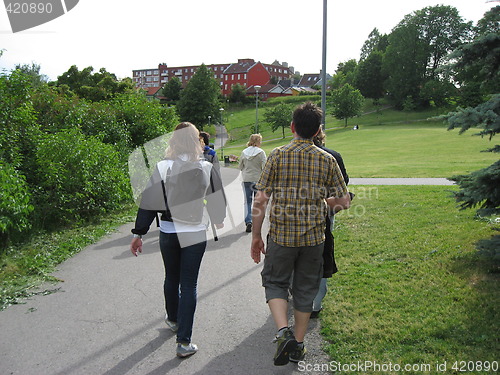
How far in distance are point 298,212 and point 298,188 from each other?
7.5 inches

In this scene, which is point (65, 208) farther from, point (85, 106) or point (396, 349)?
point (396, 349)

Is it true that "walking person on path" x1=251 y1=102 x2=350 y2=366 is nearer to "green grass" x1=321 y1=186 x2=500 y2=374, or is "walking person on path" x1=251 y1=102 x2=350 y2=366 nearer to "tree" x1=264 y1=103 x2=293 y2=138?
"green grass" x1=321 y1=186 x2=500 y2=374

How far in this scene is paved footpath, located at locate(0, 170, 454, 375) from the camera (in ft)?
11.4

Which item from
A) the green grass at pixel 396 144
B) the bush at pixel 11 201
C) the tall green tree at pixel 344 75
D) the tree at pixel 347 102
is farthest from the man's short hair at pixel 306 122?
the tall green tree at pixel 344 75

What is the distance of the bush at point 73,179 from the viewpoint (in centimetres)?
790

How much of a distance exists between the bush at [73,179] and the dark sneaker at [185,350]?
210 inches

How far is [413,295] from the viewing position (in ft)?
15.2

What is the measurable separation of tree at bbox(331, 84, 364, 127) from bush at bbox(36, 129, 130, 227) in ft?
202

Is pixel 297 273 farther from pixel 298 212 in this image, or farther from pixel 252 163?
pixel 252 163

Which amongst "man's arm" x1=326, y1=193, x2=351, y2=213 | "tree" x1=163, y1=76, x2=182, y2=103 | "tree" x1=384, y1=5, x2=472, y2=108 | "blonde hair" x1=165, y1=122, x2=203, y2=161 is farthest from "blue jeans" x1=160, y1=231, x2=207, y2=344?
"tree" x1=163, y1=76, x2=182, y2=103

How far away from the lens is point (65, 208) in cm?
829

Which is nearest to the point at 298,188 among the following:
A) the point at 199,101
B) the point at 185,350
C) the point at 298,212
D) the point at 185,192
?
the point at 298,212

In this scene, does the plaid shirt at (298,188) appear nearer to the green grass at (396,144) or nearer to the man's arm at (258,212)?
the man's arm at (258,212)

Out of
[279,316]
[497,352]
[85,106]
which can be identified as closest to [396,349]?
[497,352]
